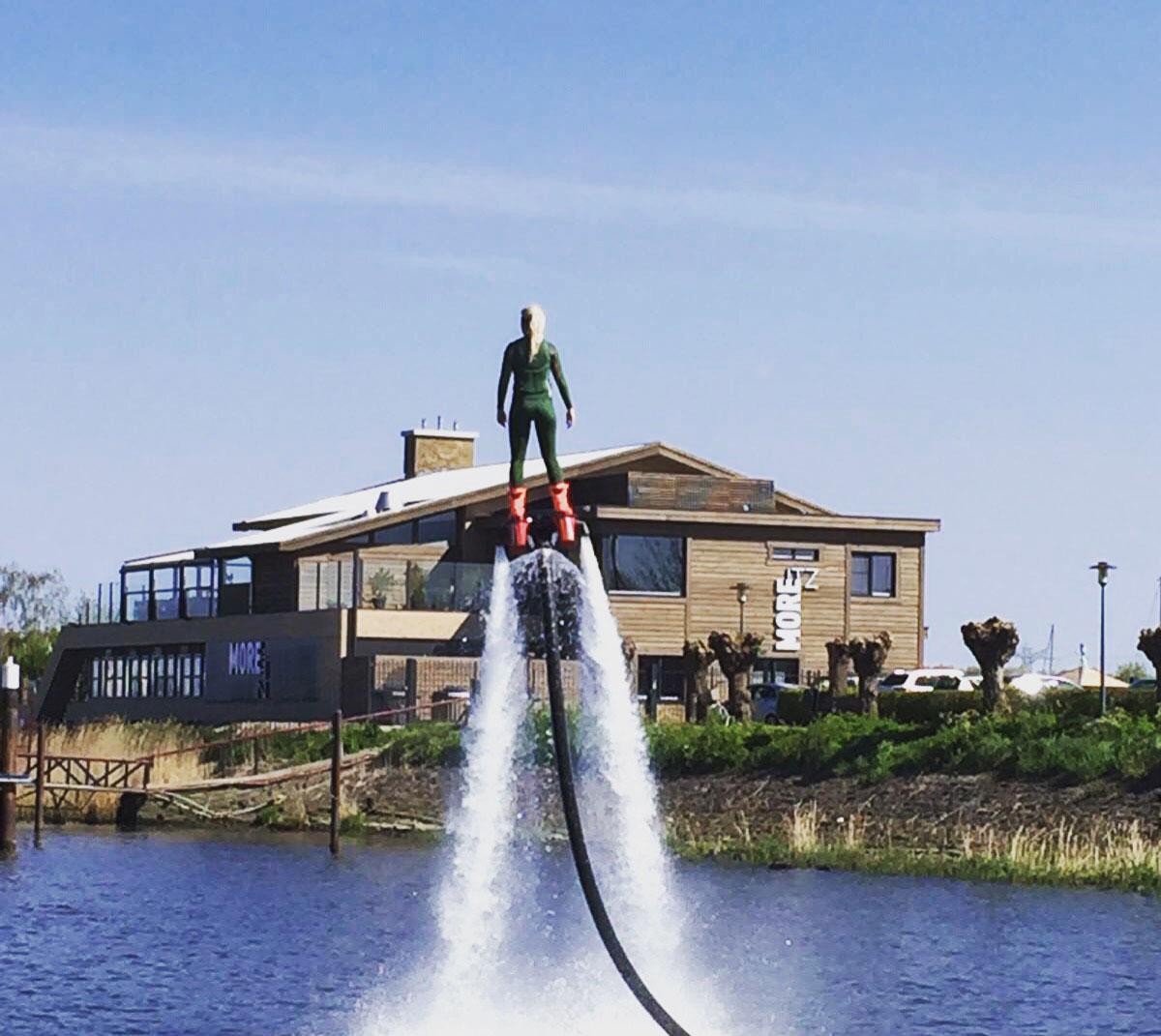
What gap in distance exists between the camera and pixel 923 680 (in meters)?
79.7

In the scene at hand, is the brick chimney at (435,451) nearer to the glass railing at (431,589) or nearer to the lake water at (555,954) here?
the glass railing at (431,589)

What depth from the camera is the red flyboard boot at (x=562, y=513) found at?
14.6 m

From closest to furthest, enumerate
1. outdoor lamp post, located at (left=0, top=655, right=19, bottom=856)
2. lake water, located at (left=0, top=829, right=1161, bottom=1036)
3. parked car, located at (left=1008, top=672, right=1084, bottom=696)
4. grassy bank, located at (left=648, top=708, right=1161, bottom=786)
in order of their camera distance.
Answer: lake water, located at (left=0, top=829, right=1161, bottom=1036)
grassy bank, located at (left=648, top=708, right=1161, bottom=786)
outdoor lamp post, located at (left=0, top=655, right=19, bottom=856)
parked car, located at (left=1008, top=672, right=1084, bottom=696)

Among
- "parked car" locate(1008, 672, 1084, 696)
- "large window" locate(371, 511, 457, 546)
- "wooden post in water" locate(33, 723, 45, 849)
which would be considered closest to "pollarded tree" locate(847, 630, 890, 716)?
"parked car" locate(1008, 672, 1084, 696)

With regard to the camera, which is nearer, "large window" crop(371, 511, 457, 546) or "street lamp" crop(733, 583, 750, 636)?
"street lamp" crop(733, 583, 750, 636)

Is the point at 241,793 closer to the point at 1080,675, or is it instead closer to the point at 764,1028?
the point at 764,1028

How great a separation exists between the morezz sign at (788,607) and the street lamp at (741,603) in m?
1.25

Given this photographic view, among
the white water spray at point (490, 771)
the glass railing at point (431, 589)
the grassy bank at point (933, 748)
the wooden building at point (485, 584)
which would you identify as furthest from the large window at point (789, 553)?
the white water spray at point (490, 771)

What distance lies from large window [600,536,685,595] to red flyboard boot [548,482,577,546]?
65.4m

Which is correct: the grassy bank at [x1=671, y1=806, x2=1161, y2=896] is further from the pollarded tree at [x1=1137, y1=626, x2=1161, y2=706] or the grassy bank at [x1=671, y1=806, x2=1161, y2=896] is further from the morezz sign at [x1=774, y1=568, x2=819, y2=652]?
the morezz sign at [x1=774, y1=568, x2=819, y2=652]

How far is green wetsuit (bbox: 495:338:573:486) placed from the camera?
14.1 meters

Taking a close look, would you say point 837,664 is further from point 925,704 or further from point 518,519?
point 518,519

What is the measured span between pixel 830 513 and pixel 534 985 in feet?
180

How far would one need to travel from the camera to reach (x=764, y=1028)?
3098 cm
